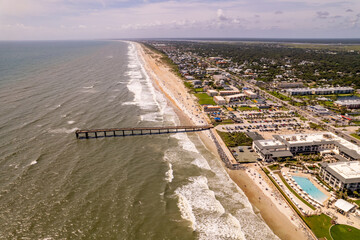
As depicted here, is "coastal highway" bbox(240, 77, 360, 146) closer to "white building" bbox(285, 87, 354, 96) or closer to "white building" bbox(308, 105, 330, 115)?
"white building" bbox(308, 105, 330, 115)

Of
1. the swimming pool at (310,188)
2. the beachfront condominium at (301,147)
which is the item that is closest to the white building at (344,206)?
the swimming pool at (310,188)

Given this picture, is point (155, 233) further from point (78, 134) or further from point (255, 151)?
point (78, 134)

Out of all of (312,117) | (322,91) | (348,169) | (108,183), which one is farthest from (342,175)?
(322,91)

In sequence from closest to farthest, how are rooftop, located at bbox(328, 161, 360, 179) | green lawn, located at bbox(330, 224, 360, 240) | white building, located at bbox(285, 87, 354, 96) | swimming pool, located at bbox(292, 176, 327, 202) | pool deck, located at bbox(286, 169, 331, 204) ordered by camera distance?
green lawn, located at bbox(330, 224, 360, 240) → swimming pool, located at bbox(292, 176, 327, 202) → pool deck, located at bbox(286, 169, 331, 204) → rooftop, located at bbox(328, 161, 360, 179) → white building, located at bbox(285, 87, 354, 96)

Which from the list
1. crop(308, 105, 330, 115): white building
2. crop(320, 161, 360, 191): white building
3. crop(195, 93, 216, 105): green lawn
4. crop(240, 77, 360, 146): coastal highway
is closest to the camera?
crop(320, 161, 360, 191): white building

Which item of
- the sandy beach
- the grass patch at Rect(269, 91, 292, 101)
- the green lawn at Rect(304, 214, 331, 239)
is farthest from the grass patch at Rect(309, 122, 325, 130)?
the green lawn at Rect(304, 214, 331, 239)

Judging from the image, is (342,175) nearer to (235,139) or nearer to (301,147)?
(301,147)

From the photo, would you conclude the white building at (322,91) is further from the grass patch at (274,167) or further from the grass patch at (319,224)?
the grass patch at (319,224)
